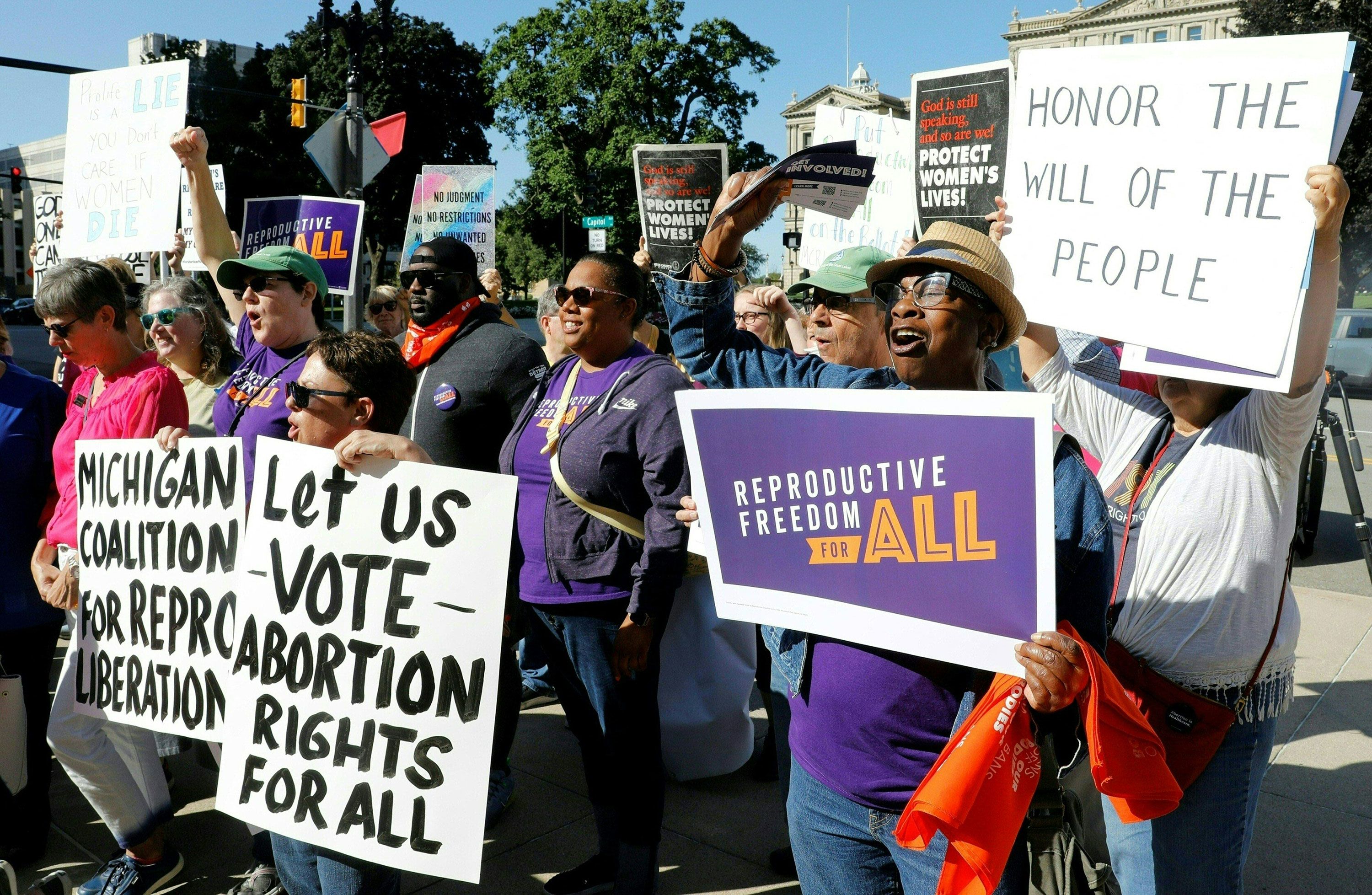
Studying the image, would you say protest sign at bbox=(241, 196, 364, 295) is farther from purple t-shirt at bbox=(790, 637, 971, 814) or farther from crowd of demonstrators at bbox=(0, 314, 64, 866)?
purple t-shirt at bbox=(790, 637, 971, 814)

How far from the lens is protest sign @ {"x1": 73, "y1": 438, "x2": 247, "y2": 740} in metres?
2.71

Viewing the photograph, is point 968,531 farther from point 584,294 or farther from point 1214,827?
point 584,294

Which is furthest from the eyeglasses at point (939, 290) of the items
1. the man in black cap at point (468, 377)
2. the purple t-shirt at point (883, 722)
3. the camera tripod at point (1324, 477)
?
the camera tripod at point (1324, 477)

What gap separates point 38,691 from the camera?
11.7 ft

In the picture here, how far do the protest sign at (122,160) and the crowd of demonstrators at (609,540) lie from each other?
2373mm

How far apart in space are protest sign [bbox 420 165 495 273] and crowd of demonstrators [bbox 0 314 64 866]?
655 cm

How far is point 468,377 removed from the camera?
3629 millimetres

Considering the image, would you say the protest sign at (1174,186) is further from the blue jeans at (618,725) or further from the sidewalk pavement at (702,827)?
the sidewalk pavement at (702,827)

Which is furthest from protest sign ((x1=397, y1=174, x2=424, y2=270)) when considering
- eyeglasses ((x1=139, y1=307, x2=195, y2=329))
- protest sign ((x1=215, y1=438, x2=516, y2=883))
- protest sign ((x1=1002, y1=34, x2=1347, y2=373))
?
protest sign ((x1=1002, y1=34, x2=1347, y2=373))

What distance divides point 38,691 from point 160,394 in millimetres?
1256

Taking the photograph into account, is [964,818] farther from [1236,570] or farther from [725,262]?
[725,262]

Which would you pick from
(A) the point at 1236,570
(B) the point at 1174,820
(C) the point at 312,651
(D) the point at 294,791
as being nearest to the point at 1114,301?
(A) the point at 1236,570

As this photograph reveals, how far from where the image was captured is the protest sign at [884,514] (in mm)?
1691

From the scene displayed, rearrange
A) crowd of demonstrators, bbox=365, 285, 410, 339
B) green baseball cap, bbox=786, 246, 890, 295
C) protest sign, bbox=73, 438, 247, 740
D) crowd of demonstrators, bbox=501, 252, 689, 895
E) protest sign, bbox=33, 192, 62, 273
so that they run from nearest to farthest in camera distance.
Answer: protest sign, bbox=73, 438, 247, 740 < crowd of demonstrators, bbox=501, 252, 689, 895 < green baseball cap, bbox=786, 246, 890, 295 < crowd of demonstrators, bbox=365, 285, 410, 339 < protest sign, bbox=33, 192, 62, 273
